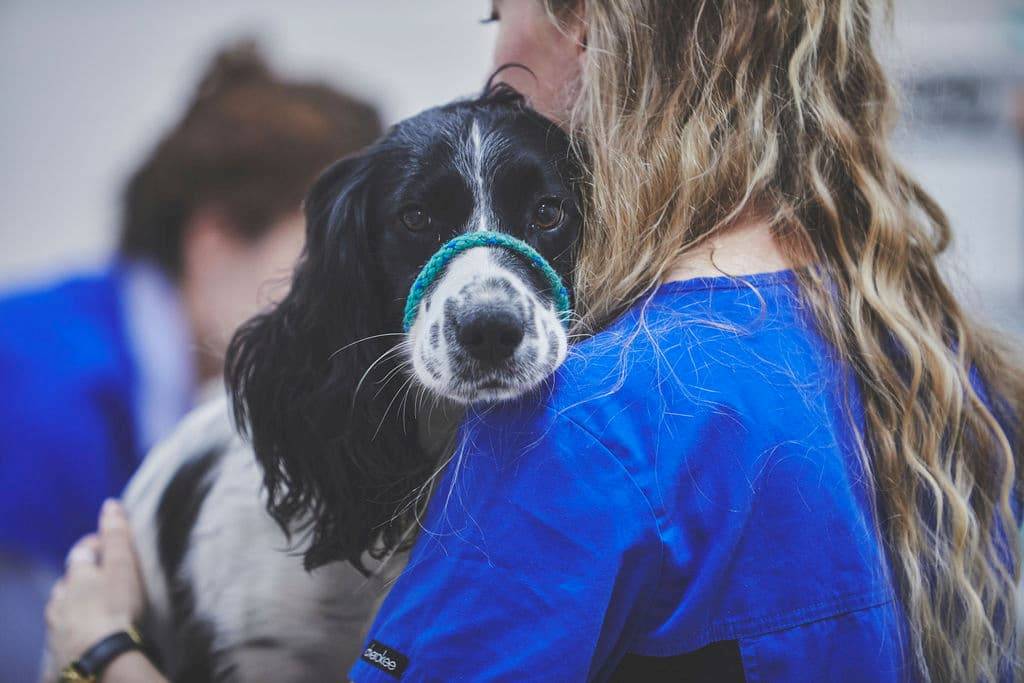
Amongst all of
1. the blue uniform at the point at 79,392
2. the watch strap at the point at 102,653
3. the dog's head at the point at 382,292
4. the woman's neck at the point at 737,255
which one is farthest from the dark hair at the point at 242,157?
the woman's neck at the point at 737,255

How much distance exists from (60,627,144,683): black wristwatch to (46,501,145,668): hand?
1cm

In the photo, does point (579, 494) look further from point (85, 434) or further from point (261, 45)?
point (261, 45)

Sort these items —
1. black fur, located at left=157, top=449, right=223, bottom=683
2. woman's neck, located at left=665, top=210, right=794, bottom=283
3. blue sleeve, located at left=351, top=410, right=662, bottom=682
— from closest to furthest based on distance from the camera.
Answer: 1. blue sleeve, located at left=351, top=410, right=662, bottom=682
2. woman's neck, located at left=665, top=210, right=794, bottom=283
3. black fur, located at left=157, top=449, right=223, bottom=683

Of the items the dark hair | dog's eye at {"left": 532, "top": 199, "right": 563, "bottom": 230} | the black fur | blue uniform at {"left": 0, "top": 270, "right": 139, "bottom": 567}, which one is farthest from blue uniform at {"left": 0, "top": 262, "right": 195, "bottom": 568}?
dog's eye at {"left": 532, "top": 199, "right": 563, "bottom": 230}

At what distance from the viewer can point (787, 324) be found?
3.08 ft

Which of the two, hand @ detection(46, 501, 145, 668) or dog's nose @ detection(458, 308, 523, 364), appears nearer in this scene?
dog's nose @ detection(458, 308, 523, 364)

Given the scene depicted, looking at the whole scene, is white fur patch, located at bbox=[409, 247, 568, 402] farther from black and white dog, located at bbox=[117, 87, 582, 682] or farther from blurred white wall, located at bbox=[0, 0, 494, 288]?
blurred white wall, located at bbox=[0, 0, 494, 288]

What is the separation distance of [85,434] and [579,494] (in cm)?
183

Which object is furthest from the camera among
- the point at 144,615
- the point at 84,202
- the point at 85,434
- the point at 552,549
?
the point at 84,202

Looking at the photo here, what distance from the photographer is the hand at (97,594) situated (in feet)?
4.63

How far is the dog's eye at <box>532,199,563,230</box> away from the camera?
46.4 inches

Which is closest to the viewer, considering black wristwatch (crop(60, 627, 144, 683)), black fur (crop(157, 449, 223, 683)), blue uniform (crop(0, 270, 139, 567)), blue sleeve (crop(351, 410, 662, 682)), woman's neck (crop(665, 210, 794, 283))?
blue sleeve (crop(351, 410, 662, 682))

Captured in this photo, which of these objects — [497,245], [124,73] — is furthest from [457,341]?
[124,73]

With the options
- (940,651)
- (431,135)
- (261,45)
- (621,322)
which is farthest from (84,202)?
(940,651)
